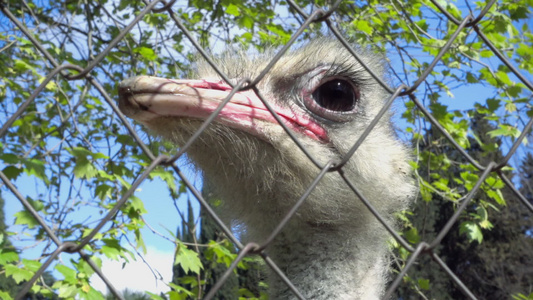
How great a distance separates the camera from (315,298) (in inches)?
81.7

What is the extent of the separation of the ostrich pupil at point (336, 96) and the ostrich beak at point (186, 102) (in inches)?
16.0

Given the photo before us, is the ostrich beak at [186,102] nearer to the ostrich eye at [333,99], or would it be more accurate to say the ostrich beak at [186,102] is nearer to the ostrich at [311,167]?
the ostrich at [311,167]

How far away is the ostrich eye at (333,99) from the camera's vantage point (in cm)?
226

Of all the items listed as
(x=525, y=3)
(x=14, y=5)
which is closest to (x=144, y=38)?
(x=14, y=5)

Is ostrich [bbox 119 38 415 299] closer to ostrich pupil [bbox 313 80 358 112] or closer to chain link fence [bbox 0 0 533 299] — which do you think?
ostrich pupil [bbox 313 80 358 112]

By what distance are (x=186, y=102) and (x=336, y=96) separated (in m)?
0.89

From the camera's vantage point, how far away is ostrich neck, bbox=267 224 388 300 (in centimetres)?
212

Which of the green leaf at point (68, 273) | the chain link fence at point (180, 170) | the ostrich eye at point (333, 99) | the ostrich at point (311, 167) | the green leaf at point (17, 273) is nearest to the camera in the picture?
the chain link fence at point (180, 170)

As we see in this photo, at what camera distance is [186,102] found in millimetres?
1662

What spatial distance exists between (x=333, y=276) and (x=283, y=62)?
90 cm

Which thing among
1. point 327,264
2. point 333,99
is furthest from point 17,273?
point 333,99

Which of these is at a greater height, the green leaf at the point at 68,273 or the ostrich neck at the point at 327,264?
the ostrich neck at the point at 327,264

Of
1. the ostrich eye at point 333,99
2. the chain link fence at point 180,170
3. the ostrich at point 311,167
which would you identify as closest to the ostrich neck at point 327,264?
the ostrich at point 311,167

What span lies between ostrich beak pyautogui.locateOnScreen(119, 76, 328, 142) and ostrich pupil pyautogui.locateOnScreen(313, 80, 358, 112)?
1.33 feet
